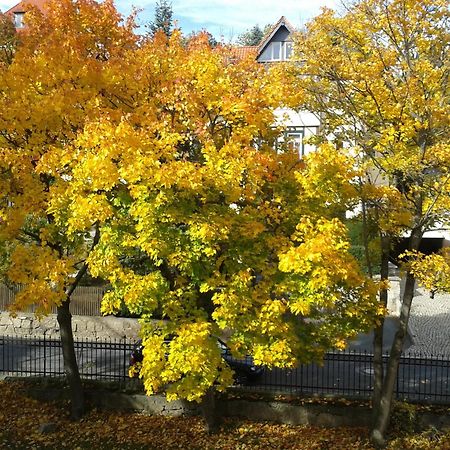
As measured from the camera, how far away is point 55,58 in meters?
11.2

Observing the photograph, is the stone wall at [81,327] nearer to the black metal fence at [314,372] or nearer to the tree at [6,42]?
the black metal fence at [314,372]

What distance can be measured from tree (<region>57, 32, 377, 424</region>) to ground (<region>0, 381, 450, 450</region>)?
2934mm

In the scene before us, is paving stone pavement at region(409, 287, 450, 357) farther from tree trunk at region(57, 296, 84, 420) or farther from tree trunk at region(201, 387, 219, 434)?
tree trunk at region(57, 296, 84, 420)

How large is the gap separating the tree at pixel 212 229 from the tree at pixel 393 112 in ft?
4.39

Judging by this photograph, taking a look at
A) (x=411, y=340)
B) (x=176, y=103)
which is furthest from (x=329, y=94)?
(x=411, y=340)

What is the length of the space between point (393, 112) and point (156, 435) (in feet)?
28.9

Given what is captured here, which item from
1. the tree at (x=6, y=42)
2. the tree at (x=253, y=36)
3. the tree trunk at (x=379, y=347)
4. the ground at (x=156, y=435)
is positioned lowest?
the ground at (x=156, y=435)

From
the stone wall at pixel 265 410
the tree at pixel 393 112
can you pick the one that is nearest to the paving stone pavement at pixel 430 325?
the stone wall at pixel 265 410

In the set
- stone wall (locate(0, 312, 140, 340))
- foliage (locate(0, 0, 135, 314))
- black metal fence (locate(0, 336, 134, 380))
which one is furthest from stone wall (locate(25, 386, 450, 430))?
stone wall (locate(0, 312, 140, 340))

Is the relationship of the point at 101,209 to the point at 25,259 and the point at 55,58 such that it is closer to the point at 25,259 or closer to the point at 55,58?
the point at 25,259

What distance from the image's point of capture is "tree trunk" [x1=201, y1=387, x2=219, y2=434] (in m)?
12.3

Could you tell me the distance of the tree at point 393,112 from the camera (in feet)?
35.4

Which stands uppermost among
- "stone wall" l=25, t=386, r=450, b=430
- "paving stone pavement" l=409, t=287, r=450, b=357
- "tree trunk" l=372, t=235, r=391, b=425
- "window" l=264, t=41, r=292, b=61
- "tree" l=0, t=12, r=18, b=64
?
"window" l=264, t=41, r=292, b=61

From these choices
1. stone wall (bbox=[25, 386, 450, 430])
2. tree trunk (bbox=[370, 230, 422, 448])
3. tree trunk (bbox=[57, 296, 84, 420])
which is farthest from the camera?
tree trunk (bbox=[57, 296, 84, 420])
